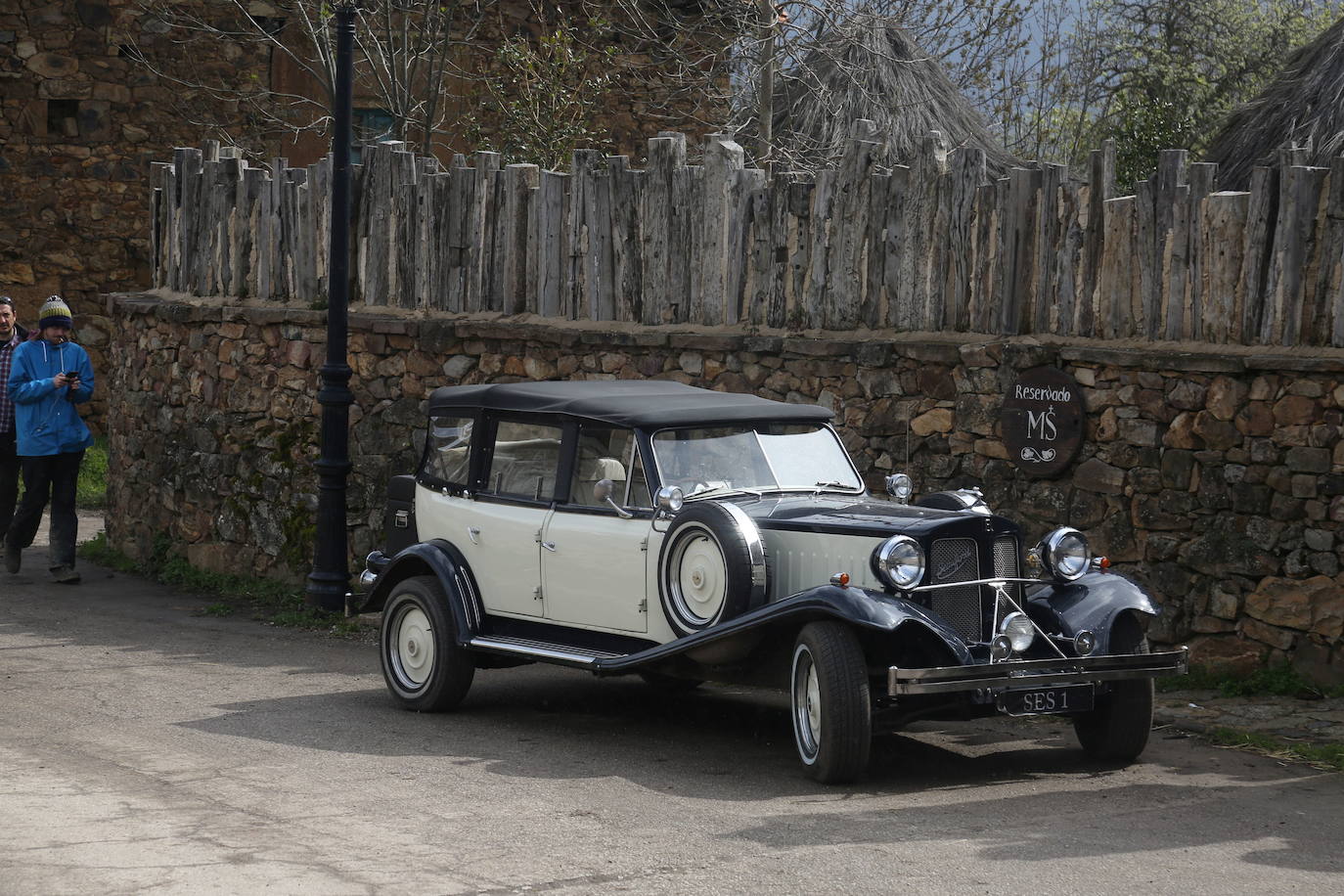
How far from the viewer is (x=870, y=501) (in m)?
7.60

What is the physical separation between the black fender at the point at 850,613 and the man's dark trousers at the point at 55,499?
7.07 m

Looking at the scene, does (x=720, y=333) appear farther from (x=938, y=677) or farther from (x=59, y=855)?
(x=59, y=855)

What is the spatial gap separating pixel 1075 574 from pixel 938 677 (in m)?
1.19

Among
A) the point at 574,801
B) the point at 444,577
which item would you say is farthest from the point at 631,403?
the point at 574,801

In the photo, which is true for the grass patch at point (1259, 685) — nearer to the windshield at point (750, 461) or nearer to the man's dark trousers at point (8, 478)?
the windshield at point (750, 461)

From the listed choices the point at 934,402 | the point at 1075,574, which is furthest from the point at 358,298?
the point at 1075,574

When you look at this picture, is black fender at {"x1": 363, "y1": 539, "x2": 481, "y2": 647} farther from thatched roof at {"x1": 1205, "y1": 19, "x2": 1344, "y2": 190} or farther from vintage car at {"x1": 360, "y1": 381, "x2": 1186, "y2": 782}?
thatched roof at {"x1": 1205, "y1": 19, "x2": 1344, "y2": 190}

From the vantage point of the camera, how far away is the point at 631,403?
7.89 metres

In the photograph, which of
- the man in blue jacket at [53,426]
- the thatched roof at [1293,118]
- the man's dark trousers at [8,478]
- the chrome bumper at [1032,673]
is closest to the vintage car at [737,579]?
the chrome bumper at [1032,673]

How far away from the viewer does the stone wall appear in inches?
322

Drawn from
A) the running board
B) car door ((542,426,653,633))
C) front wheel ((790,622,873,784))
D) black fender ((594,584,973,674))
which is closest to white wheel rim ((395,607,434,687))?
the running board

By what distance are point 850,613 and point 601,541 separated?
1563 millimetres

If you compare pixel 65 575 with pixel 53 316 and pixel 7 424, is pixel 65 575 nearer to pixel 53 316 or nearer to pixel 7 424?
pixel 7 424

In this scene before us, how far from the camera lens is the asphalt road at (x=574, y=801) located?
17.5 ft
